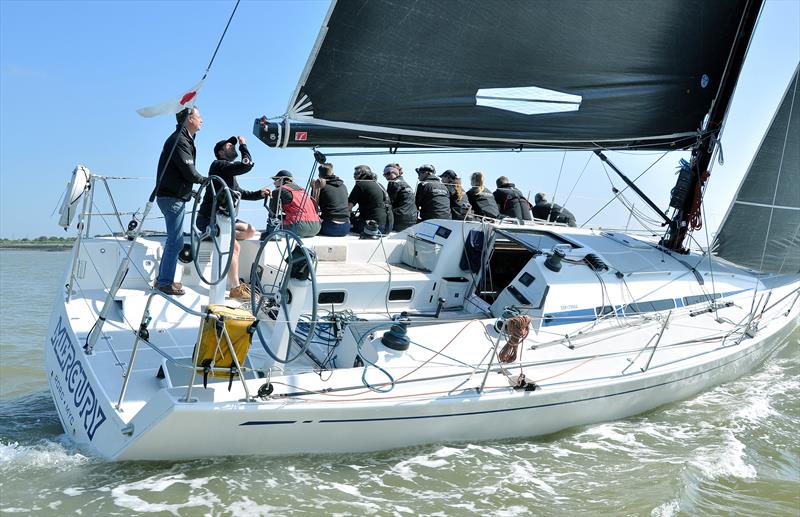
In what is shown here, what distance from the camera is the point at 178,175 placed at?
4836 millimetres

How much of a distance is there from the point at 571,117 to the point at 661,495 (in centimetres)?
355

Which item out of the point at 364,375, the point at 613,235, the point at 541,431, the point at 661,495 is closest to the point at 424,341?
the point at 364,375

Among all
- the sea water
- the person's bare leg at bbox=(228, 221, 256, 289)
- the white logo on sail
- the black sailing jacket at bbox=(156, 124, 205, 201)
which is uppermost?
the white logo on sail

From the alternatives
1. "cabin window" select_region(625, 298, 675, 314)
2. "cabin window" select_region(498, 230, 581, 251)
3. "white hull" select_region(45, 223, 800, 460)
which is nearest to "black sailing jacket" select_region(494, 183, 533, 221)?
"cabin window" select_region(498, 230, 581, 251)

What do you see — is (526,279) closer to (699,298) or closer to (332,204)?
(699,298)

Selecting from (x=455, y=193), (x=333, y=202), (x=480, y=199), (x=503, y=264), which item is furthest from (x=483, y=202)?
(x=333, y=202)

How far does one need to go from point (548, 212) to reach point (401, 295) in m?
4.49

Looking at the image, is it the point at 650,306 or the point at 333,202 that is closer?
the point at 650,306

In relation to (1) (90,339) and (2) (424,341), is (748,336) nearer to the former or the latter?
(2) (424,341)

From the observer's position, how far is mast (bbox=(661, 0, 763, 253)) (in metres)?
6.68

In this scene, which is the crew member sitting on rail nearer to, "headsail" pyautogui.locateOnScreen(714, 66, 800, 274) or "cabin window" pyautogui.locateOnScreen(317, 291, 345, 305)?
"cabin window" pyautogui.locateOnScreen(317, 291, 345, 305)

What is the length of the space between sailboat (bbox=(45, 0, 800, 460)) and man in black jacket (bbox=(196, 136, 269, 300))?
0.62 feet

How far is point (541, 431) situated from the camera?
449 centimetres

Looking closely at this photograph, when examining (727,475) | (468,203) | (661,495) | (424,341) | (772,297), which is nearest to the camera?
(661,495)
